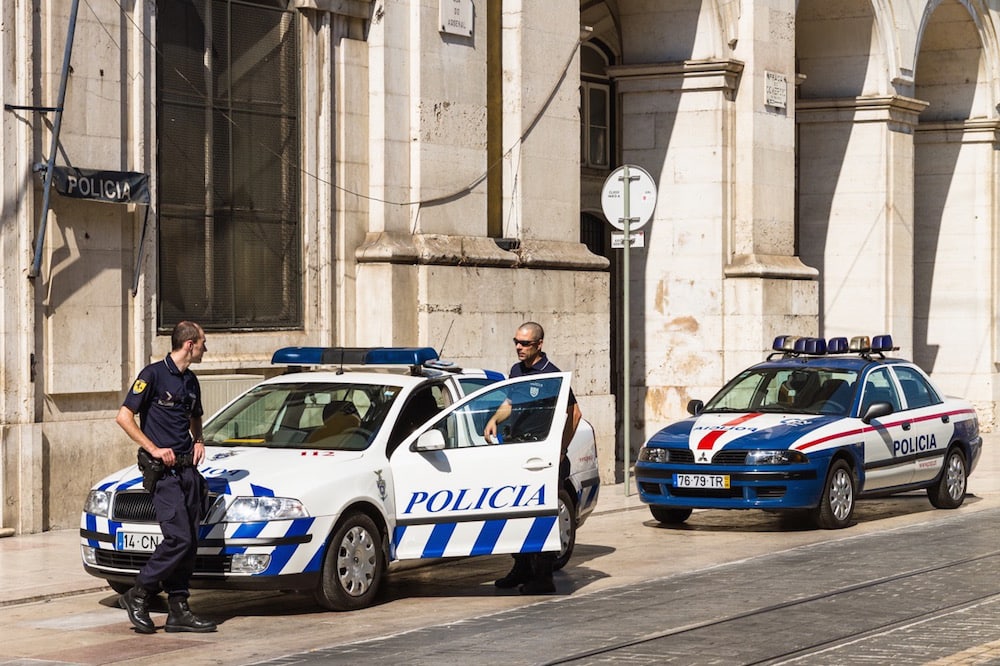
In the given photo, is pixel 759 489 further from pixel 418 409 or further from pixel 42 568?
pixel 42 568

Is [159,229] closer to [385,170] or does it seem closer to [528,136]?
[385,170]

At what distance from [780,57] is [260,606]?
574 inches

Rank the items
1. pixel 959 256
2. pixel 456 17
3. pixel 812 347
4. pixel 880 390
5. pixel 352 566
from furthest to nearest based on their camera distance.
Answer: pixel 959 256 < pixel 456 17 < pixel 812 347 < pixel 880 390 < pixel 352 566

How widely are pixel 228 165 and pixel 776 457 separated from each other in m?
5.84

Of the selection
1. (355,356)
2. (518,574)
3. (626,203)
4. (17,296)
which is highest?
(626,203)

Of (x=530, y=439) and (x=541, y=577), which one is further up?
(x=530, y=439)

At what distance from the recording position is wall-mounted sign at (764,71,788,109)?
76.7ft

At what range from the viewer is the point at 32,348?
1463cm

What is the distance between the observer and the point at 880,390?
16.4 m

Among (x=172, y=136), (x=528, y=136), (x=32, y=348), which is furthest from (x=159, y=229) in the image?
(x=528, y=136)

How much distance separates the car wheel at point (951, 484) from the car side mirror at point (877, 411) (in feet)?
5.39

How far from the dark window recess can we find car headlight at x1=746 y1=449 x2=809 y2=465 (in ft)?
16.5

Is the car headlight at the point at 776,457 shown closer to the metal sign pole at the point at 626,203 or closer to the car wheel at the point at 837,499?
the car wheel at the point at 837,499

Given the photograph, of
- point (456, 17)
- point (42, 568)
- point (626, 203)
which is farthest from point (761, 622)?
point (456, 17)
